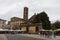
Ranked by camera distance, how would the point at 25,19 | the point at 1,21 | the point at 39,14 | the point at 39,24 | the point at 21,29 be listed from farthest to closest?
the point at 1,21 < the point at 25,19 < the point at 21,29 < the point at 39,14 < the point at 39,24

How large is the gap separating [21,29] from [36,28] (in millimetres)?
11657

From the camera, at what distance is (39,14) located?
78.6m

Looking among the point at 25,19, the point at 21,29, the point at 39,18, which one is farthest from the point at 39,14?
the point at 25,19

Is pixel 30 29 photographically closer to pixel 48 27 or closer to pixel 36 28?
pixel 36 28

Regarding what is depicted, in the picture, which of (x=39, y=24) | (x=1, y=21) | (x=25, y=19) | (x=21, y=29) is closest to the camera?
(x=39, y=24)

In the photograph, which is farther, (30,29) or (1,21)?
(1,21)

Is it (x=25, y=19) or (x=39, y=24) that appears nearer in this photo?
(x=39, y=24)

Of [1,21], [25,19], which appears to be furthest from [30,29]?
[1,21]

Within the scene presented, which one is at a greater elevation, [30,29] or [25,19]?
[25,19]

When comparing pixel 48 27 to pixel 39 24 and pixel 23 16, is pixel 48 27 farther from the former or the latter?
pixel 23 16

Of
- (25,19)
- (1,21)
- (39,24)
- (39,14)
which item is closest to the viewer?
(39,24)

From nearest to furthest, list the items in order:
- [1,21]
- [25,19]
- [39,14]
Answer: [39,14] → [25,19] → [1,21]

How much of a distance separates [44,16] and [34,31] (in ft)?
27.3

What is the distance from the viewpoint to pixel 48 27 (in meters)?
74.5
